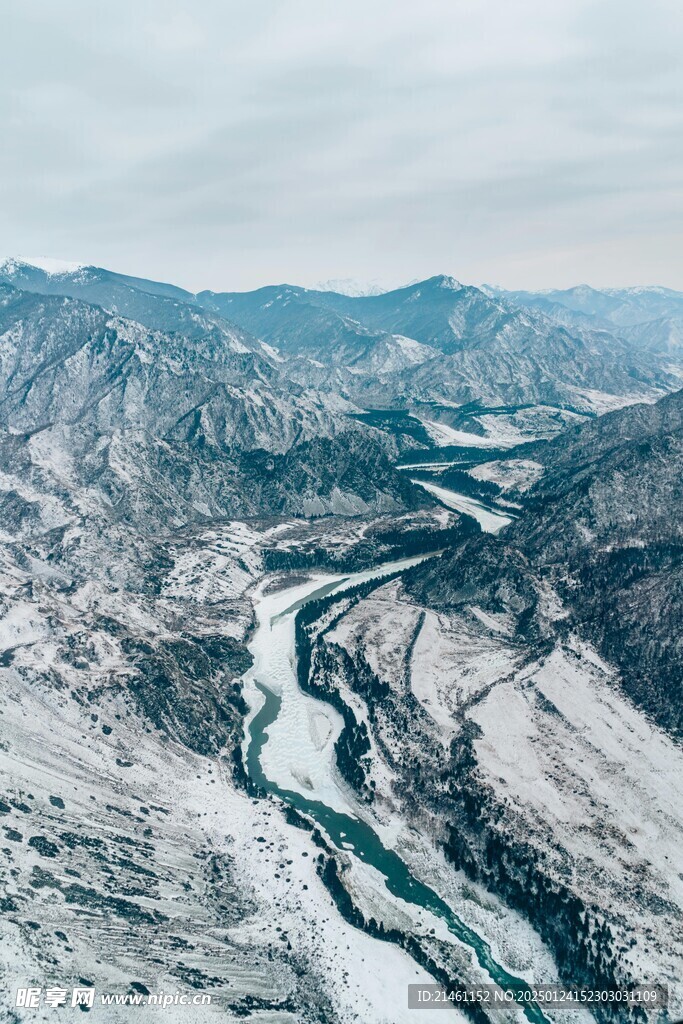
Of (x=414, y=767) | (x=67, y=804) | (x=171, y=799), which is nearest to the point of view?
(x=67, y=804)

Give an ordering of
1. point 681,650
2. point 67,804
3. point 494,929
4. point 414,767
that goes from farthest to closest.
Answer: point 681,650
point 414,767
point 67,804
point 494,929

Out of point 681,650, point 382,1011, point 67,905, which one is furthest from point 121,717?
point 681,650

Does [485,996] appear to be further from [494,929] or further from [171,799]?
[171,799]

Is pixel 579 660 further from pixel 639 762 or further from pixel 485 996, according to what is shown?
pixel 485 996

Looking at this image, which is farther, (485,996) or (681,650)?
(681,650)

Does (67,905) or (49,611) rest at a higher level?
(49,611)

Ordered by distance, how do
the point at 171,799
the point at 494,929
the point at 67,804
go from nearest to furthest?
the point at 494,929
the point at 67,804
the point at 171,799

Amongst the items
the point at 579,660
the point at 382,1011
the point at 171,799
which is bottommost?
the point at 382,1011

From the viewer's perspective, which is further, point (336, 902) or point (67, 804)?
point (67, 804)

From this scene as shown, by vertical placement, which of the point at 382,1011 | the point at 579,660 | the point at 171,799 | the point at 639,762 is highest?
the point at 579,660

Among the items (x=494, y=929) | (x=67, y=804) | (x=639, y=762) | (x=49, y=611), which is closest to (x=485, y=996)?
(x=494, y=929)
